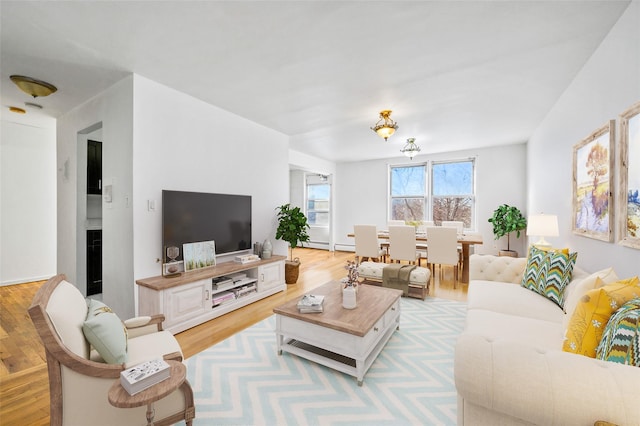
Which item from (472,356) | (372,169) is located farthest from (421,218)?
(472,356)

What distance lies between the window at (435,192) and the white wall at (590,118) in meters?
2.18

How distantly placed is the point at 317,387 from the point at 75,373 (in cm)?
137

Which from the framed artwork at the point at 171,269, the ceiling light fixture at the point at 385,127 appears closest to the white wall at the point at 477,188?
the ceiling light fixture at the point at 385,127

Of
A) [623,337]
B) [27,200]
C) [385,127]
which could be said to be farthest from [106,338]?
[27,200]

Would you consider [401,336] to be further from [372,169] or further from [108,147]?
[372,169]

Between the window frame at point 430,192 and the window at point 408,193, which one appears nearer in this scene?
the window frame at point 430,192

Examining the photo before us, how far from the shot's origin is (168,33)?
2.10 meters

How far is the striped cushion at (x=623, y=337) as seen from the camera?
3.39 ft

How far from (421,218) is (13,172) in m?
8.15

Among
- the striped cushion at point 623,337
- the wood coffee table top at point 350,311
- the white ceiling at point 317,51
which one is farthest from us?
the wood coffee table top at point 350,311

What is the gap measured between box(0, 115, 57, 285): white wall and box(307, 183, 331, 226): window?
19.5ft

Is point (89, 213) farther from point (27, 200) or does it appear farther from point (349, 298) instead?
point (349, 298)

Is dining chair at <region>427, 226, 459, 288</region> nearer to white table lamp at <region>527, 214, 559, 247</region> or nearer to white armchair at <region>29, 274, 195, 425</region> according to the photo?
white table lamp at <region>527, 214, 559, 247</region>

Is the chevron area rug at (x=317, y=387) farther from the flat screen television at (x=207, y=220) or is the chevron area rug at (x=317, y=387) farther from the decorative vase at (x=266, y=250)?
the decorative vase at (x=266, y=250)
